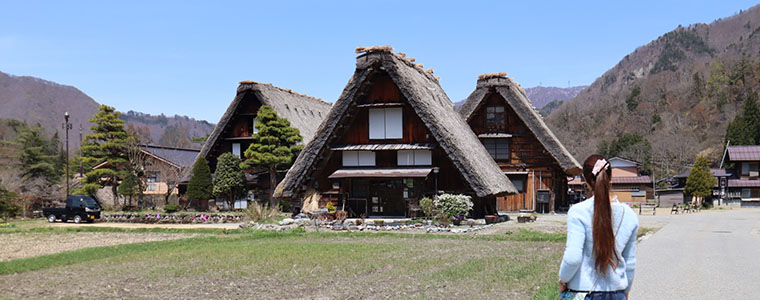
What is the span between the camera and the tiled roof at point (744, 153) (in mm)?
47250

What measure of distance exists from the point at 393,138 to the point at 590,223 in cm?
2360

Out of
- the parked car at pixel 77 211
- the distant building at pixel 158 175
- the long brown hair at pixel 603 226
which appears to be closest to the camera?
the long brown hair at pixel 603 226

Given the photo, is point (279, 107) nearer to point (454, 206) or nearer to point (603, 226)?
point (454, 206)

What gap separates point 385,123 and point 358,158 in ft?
6.94

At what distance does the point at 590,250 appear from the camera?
3928 mm

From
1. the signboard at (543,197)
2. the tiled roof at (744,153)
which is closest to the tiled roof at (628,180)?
the tiled roof at (744,153)

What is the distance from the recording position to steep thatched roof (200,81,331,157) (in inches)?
1537

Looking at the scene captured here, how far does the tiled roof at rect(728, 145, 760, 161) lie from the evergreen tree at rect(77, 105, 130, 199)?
45.4m

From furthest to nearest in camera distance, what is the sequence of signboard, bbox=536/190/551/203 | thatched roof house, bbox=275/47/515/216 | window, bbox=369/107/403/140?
signboard, bbox=536/190/551/203
window, bbox=369/107/403/140
thatched roof house, bbox=275/47/515/216

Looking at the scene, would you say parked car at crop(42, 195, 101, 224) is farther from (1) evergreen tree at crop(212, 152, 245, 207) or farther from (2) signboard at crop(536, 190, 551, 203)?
(2) signboard at crop(536, 190, 551, 203)

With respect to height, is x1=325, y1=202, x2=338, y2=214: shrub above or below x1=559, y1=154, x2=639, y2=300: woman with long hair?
below

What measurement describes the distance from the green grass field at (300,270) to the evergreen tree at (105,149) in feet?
76.0

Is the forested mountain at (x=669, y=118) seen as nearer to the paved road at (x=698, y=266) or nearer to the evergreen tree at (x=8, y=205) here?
the paved road at (x=698, y=266)

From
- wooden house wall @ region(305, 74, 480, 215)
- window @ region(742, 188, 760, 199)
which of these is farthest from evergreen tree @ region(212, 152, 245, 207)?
window @ region(742, 188, 760, 199)
